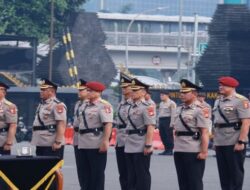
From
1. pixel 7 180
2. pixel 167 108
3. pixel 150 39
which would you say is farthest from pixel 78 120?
pixel 150 39

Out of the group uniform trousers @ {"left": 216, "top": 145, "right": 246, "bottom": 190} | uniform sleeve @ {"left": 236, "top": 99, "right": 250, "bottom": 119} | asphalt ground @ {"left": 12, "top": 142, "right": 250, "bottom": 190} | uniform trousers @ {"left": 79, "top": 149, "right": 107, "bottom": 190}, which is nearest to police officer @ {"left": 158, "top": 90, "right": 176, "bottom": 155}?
asphalt ground @ {"left": 12, "top": 142, "right": 250, "bottom": 190}

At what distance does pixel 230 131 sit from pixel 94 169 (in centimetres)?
205

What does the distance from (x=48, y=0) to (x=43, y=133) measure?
38.8m

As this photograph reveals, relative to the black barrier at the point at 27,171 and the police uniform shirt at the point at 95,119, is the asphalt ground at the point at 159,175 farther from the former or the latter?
the black barrier at the point at 27,171

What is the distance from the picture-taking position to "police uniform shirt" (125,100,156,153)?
18.7 metres

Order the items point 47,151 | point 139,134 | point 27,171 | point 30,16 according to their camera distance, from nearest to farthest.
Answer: point 27,171
point 139,134
point 47,151
point 30,16

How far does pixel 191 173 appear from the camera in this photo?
17859 millimetres

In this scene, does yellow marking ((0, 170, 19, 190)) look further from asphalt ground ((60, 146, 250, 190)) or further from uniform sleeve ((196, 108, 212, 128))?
asphalt ground ((60, 146, 250, 190))

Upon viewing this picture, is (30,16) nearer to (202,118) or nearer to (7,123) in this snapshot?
(7,123)

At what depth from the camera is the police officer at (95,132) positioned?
1900cm

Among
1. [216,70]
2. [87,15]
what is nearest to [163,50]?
[87,15]

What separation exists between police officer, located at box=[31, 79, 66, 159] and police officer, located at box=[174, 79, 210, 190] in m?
2.13

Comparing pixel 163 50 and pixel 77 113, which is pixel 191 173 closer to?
pixel 77 113

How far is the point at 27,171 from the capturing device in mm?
14453
